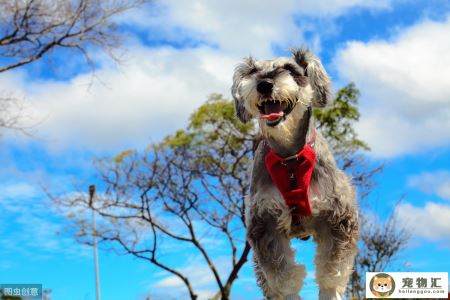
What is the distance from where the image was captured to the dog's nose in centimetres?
411

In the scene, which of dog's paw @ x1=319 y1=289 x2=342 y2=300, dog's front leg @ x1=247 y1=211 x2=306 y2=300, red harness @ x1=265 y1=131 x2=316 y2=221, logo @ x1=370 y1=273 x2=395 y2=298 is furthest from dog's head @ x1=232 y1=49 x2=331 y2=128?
logo @ x1=370 y1=273 x2=395 y2=298

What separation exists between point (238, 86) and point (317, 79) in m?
0.59

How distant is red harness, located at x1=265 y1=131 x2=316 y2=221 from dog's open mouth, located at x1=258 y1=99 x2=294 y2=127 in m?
0.41

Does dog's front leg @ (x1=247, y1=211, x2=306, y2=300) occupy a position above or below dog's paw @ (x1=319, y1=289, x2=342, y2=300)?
above

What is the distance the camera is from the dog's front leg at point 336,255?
4.54 metres

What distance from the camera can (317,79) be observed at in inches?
170

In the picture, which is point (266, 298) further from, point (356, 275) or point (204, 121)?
point (204, 121)

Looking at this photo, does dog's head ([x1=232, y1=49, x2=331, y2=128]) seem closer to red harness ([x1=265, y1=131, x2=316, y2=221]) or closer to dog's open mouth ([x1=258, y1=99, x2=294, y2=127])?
dog's open mouth ([x1=258, y1=99, x2=294, y2=127])

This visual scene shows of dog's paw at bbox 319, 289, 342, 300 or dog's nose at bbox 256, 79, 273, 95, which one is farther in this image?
dog's paw at bbox 319, 289, 342, 300

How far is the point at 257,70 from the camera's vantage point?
4336mm

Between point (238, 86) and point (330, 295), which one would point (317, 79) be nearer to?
point (238, 86)

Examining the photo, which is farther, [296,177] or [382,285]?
[382,285]

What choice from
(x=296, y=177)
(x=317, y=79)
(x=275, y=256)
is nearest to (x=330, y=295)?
(x=275, y=256)

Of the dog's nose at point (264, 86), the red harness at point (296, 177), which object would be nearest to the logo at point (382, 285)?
the red harness at point (296, 177)
